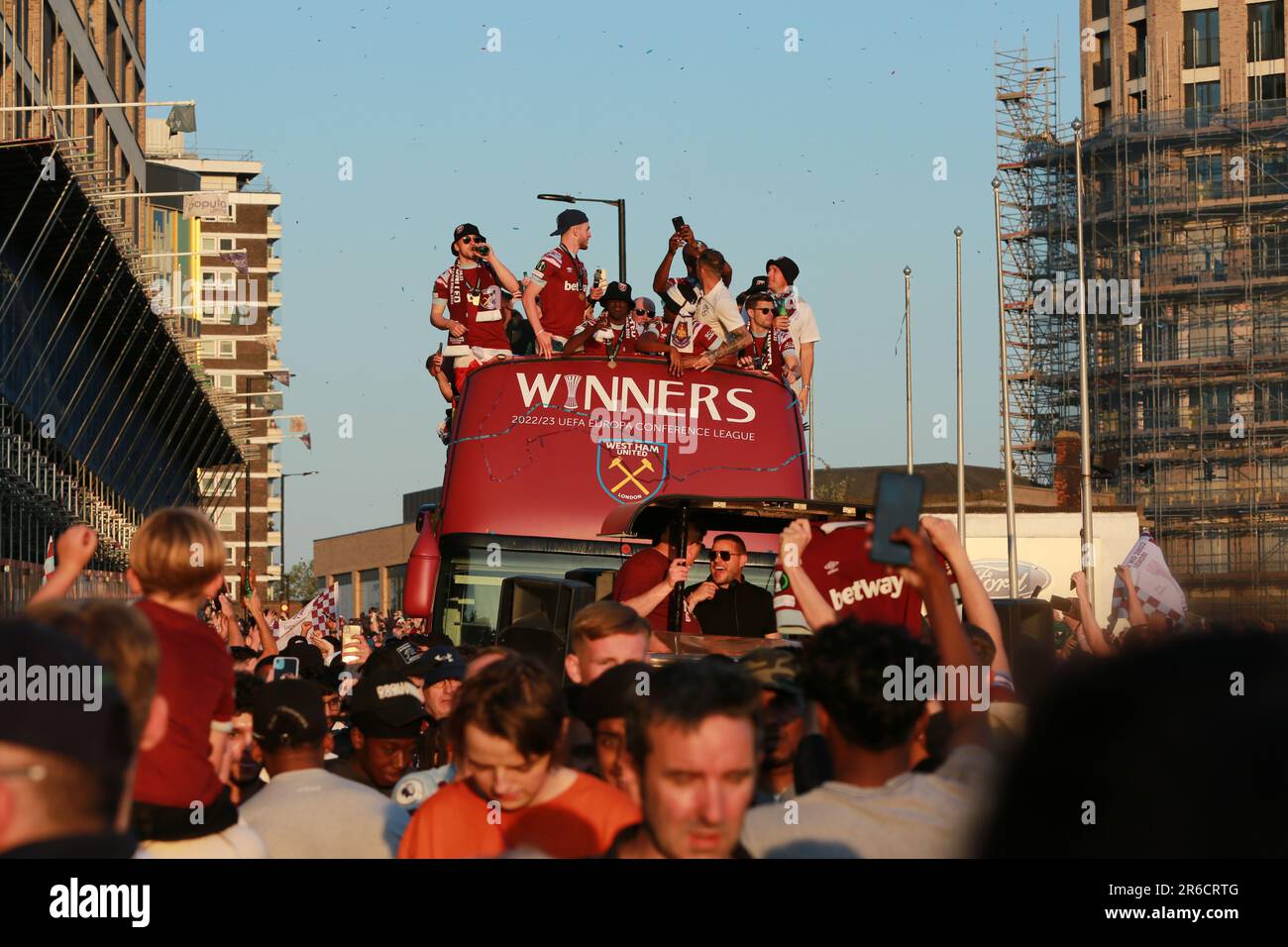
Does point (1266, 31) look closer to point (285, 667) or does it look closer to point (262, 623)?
point (262, 623)

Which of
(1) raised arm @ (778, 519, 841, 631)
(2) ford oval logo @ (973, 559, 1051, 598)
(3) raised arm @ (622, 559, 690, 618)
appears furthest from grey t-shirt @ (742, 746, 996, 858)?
(2) ford oval logo @ (973, 559, 1051, 598)

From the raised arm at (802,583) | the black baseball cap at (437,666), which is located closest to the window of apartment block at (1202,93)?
the black baseball cap at (437,666)

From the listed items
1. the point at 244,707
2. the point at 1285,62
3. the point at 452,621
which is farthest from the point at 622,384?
the point at 1285,62

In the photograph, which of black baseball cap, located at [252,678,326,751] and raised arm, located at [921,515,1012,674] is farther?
black baseball cap, located at [252,678,326,751]

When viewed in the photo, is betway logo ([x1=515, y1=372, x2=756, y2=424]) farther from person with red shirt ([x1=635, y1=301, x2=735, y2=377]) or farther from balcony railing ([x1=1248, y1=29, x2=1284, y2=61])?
balcony railing ([x1=1248, y1=29, x2=1284, y2=61])

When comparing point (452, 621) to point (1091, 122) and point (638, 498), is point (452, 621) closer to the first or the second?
point (638, 498)

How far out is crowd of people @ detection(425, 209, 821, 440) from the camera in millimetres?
16297

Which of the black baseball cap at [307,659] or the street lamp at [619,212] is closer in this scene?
the black baseball cap at [307,659]

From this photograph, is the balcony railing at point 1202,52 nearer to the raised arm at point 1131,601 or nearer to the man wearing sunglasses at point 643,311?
the man wearing sunglasses at point 643,311

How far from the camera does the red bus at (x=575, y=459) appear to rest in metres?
14.8

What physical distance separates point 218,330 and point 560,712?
140m

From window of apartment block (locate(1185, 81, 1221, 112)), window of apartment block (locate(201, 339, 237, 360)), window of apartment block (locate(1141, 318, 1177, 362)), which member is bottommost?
window of apartment block (locate(1141, 318, 1177, 362))

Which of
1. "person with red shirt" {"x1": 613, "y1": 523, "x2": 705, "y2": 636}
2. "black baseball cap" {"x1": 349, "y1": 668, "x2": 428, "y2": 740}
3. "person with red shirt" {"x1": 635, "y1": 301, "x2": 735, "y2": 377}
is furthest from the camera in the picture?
"person with red shirt" {"x1": 635, "y1": 301, "x2": 735, "y2": 377}

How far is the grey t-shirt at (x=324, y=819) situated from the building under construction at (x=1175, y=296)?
224 feet
